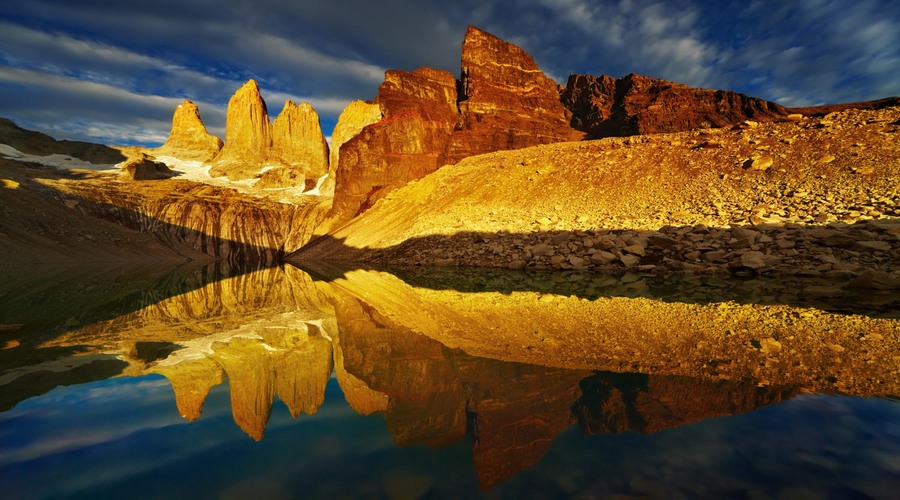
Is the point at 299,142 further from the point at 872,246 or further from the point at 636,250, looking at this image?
the point at 872,246

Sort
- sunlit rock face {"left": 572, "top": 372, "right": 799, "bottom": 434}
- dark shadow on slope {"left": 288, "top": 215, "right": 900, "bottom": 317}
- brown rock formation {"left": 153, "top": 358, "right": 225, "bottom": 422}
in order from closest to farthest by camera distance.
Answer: sunlit rock face {"left": 572, "top": 372, "right": 799, "bottom": 434} < brown rock formation {"left": 153, "top": 358, "right": 225, "bottom": 422} < dark shadow on slope {"left": 288, "top": 215, "right": 900, "bottom": 317}

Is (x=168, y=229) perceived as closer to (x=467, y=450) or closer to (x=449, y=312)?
(x=449, y=312)

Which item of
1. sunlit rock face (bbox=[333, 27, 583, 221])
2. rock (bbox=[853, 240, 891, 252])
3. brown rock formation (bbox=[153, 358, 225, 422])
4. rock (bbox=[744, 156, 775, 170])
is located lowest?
brown rock formation (bbox=[153, 358, 225, 422])

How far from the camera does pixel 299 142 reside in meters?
108

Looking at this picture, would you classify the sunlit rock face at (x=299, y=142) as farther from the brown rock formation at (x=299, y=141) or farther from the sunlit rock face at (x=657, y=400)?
the sunlit rock face at (x=657, y=400)

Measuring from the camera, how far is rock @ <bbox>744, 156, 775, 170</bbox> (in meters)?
25.8

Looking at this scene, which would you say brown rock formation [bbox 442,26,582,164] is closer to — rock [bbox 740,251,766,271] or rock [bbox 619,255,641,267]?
rock [bbox 619,255,641,267]

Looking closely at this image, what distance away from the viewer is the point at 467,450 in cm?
333

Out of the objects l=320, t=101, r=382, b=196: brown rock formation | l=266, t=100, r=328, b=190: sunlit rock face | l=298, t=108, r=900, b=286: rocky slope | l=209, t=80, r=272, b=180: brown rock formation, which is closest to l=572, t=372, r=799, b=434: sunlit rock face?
l=298, t=108, r=900, b=286: rocky slope

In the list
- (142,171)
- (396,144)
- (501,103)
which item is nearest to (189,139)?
(142,171)

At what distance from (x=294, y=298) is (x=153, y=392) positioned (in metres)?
10.5

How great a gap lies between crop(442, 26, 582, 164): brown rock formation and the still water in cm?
5007

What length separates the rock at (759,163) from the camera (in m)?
25.8

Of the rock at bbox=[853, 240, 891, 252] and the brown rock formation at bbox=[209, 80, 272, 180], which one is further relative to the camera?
the brown rock formation at bbox=[209, 80, 272, 180]
